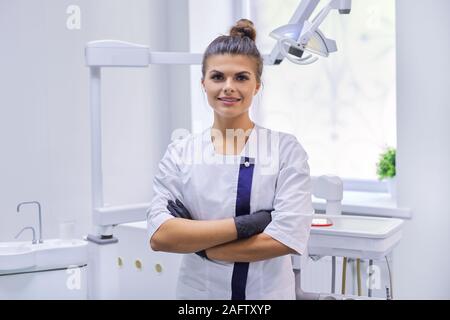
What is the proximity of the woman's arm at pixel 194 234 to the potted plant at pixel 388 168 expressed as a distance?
1298mm

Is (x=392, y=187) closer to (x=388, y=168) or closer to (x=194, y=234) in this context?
(x=388, y=168)

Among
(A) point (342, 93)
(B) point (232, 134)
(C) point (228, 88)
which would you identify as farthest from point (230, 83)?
(A) point (342, 93)

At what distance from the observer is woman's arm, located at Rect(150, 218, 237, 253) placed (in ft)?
3.66

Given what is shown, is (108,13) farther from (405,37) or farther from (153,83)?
(405,37)

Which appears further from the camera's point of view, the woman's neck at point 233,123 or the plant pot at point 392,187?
the plant pot at point 392,187

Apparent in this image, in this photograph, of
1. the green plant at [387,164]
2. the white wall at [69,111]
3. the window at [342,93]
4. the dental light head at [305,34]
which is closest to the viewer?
the dental light head at [305,34]

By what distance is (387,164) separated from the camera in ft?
7.43

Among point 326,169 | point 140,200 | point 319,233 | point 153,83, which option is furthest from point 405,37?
point 140,200

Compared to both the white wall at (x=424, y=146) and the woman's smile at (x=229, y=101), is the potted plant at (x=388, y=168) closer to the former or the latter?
the white wall at (x=424, y=146)

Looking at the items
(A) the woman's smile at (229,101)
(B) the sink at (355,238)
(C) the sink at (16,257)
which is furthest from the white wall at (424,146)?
(C) the sink at (16,257)

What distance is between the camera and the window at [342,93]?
7.82ft

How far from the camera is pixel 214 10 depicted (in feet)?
8.77

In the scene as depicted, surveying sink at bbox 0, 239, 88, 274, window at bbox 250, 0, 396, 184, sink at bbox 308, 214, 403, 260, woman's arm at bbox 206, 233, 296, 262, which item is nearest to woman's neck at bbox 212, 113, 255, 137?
woman's arm at bbox 206, 233, 296, 262

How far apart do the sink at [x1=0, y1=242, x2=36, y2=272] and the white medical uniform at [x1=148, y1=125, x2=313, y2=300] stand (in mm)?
643
